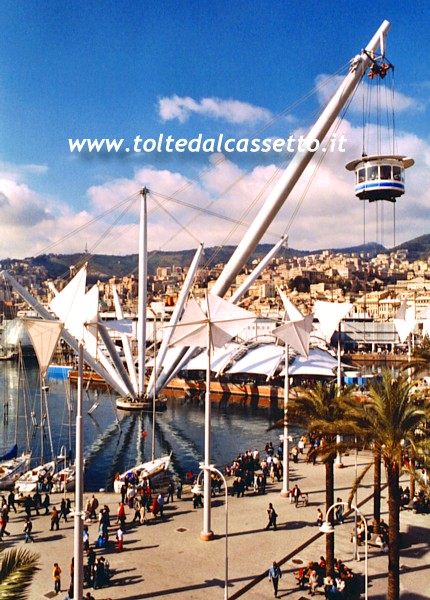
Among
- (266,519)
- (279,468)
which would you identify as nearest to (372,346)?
(279,468)

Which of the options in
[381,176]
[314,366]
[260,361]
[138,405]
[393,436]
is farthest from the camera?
[260,361]

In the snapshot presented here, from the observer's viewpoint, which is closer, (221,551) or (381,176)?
(221,551)

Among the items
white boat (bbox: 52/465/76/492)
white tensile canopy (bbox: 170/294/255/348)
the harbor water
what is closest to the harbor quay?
white boat (bbox: 52/465/76/492)

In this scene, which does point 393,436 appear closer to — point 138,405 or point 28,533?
point 28,533

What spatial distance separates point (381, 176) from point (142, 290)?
64.8 ft

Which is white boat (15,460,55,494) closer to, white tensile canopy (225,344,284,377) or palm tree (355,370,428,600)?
palm tree (355,370,428,600)

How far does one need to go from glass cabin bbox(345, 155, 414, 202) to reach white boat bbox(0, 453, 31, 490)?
773 inches

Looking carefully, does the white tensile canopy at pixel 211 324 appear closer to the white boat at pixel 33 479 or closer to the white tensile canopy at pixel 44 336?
the white tensile canopy at pixel 44 336

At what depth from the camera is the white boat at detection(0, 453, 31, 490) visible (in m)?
22.2

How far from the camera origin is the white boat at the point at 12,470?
22156 millimetres

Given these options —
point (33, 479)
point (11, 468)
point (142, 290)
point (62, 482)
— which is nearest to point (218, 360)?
point (142, 290)

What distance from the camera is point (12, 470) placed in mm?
22906

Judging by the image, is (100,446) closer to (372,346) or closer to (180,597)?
(180,597)

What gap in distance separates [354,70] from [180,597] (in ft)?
62.0
